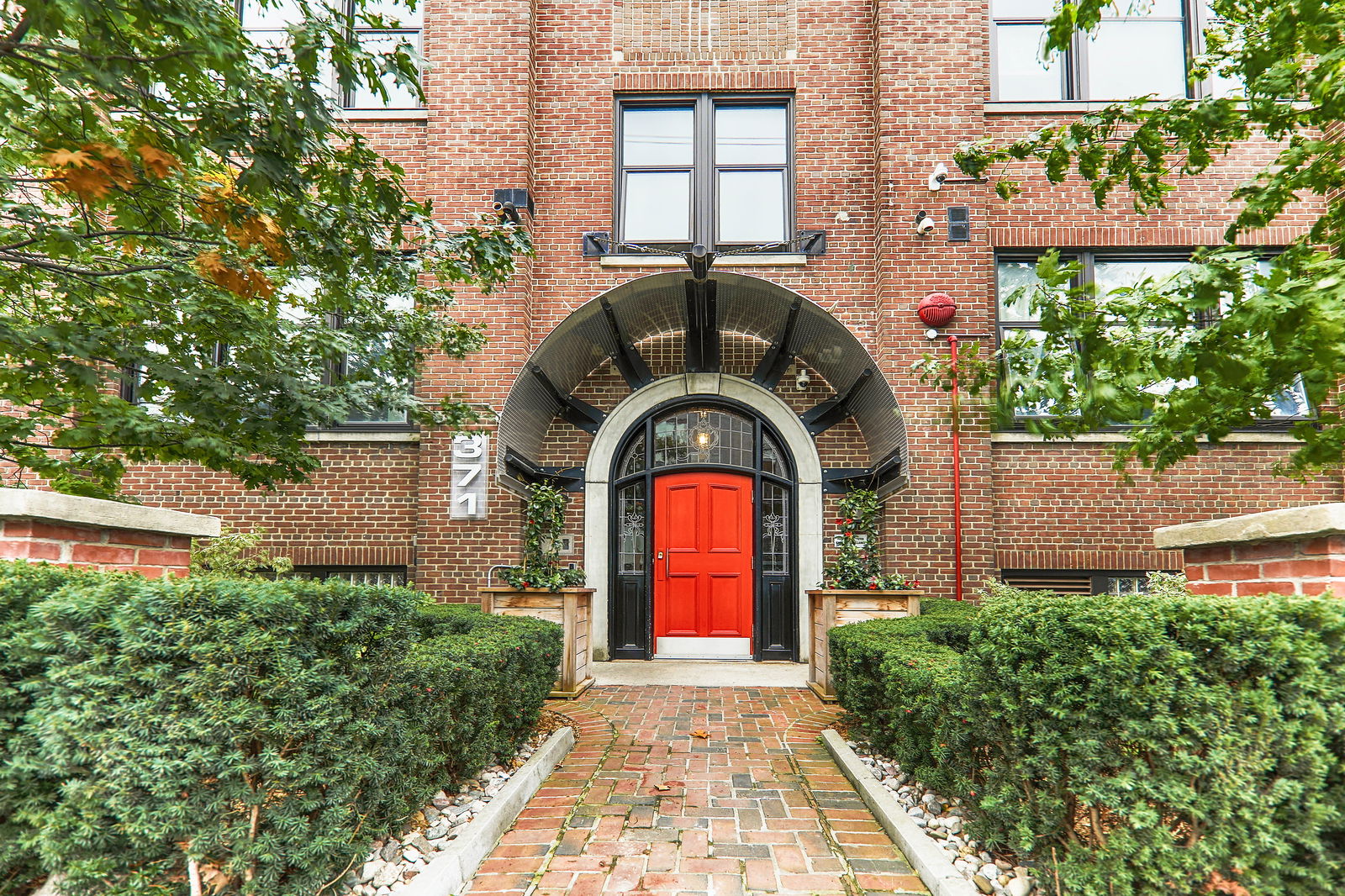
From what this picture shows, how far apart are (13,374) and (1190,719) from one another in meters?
6.02

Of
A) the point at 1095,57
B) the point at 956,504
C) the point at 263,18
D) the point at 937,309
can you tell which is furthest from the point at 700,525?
the point at 263,18

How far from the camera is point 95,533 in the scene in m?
2.98

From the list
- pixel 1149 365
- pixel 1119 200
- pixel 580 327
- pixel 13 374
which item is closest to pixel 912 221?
pixel 1119 200

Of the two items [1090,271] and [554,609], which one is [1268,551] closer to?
[554,609]

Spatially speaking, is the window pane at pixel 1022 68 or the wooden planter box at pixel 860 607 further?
the window pane at pixel 1022 68

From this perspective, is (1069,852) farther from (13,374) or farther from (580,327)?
(580,327)

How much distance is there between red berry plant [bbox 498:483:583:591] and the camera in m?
7.00

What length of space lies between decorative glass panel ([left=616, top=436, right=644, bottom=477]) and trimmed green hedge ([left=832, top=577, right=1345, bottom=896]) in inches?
257

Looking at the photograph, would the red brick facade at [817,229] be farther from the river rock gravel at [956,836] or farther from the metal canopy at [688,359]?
the river rock gravel at [956,836]

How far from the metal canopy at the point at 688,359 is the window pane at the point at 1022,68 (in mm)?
4077

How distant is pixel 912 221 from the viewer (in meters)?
8.56

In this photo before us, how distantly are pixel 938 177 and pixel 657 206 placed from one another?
3350 mm

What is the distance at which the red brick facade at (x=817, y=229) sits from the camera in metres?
8.27

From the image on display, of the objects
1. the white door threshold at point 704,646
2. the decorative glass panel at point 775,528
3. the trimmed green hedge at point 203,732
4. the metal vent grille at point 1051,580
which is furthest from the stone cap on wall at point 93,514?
the metal vent grille at point 1051,580
